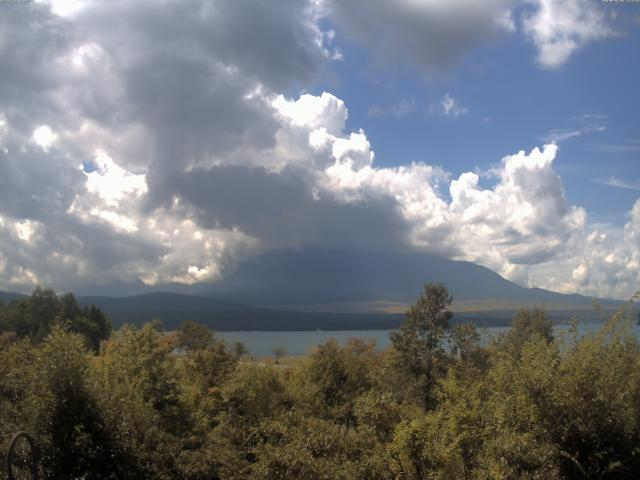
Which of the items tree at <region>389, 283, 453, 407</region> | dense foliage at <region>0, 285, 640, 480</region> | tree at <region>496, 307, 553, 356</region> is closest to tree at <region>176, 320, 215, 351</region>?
tree at <region>389, 283, 453, 407</region>

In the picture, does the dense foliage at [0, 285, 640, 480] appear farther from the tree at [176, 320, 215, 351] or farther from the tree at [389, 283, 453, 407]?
the tree at [176, 320, 215, 351]

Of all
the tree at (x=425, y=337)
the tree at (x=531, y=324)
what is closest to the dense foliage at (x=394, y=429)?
the tree at (x=425, y=337)

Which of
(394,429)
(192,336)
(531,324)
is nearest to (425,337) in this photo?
(394,429)

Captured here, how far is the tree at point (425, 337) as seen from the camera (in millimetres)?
40875

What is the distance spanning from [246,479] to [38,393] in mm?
6881

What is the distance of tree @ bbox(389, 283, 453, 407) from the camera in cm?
4088

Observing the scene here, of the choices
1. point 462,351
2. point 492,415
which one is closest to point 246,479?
point 492,415

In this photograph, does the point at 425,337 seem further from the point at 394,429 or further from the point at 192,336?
the point at 192,336

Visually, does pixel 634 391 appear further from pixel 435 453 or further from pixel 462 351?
pixel 462 351

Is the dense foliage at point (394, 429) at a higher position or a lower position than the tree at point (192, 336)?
higher

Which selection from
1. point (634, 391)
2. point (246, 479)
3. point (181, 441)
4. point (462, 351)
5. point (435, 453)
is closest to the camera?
point (435, 453)

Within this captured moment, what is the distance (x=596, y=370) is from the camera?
15680 millimetres

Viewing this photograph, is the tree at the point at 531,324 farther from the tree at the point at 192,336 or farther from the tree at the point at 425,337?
the tree at the point at 192,336

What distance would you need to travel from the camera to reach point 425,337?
4234cm
